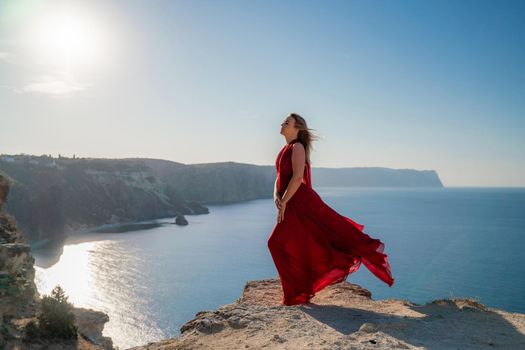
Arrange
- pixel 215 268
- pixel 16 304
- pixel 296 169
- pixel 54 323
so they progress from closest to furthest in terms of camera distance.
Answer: pixel 296 169 < pixel 54 323 < pixel 16 304 < pixel 215 268

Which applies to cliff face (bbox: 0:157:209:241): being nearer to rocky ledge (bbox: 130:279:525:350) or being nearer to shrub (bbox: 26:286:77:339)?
shrub (bbox: 26:286:77:339)

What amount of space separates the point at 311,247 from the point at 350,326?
1.24 meters

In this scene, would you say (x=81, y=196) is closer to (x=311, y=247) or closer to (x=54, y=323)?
(x=54, y=323)

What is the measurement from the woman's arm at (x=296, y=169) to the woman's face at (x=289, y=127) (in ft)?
0.73

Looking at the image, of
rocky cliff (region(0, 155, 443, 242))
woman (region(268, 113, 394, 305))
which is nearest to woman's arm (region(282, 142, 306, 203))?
woman (region(268, 113, 394, 305))

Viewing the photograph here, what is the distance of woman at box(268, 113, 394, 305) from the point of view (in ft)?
17.6

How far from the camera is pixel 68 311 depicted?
29.1ft

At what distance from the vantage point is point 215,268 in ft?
193

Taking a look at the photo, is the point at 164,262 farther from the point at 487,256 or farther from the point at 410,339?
the point at 410,339

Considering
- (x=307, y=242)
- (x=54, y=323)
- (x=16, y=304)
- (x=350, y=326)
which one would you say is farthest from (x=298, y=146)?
(x=16, y=304)

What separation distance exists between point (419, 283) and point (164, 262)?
37.5m

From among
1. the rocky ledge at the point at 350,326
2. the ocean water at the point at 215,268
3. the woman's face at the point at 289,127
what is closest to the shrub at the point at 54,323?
the rocky ledge at the point at 350,326

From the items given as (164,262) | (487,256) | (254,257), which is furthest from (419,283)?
(164,262)

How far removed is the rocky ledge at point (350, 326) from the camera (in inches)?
151
